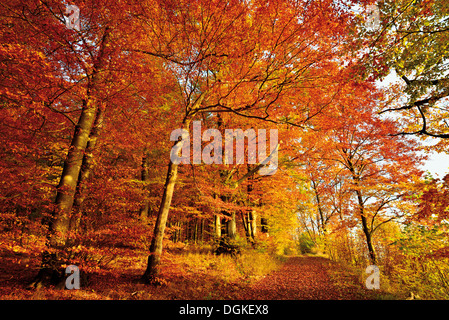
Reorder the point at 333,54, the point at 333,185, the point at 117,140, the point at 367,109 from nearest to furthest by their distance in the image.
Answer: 1. the point at 333,54
2. the point at 117,140
3. the point at 367,109
4. the point at 333,185

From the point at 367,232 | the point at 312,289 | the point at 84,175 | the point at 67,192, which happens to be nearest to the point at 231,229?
the point at 312,289

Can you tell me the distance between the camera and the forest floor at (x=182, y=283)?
5161 millimetres

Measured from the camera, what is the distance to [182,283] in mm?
6777

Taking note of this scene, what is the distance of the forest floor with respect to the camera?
203 inches

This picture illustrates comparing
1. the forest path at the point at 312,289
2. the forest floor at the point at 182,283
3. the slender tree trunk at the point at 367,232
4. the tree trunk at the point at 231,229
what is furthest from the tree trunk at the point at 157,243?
the slender tree trunk at the point at 367,232

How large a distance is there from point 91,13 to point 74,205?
6124 mm

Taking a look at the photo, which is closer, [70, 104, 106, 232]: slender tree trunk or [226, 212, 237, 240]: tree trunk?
[70, 104, 106, 232]: slender tree trunk

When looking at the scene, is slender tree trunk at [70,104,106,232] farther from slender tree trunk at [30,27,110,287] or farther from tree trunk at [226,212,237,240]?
tree trunk at [226,212,237,240]

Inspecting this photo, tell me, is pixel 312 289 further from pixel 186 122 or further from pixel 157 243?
pixel 186 122

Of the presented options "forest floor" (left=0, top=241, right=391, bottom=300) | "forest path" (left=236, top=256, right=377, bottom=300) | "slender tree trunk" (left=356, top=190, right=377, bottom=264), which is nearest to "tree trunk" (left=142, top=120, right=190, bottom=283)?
"forest floor" (left=0, top=241, right=391, bottom=300)
